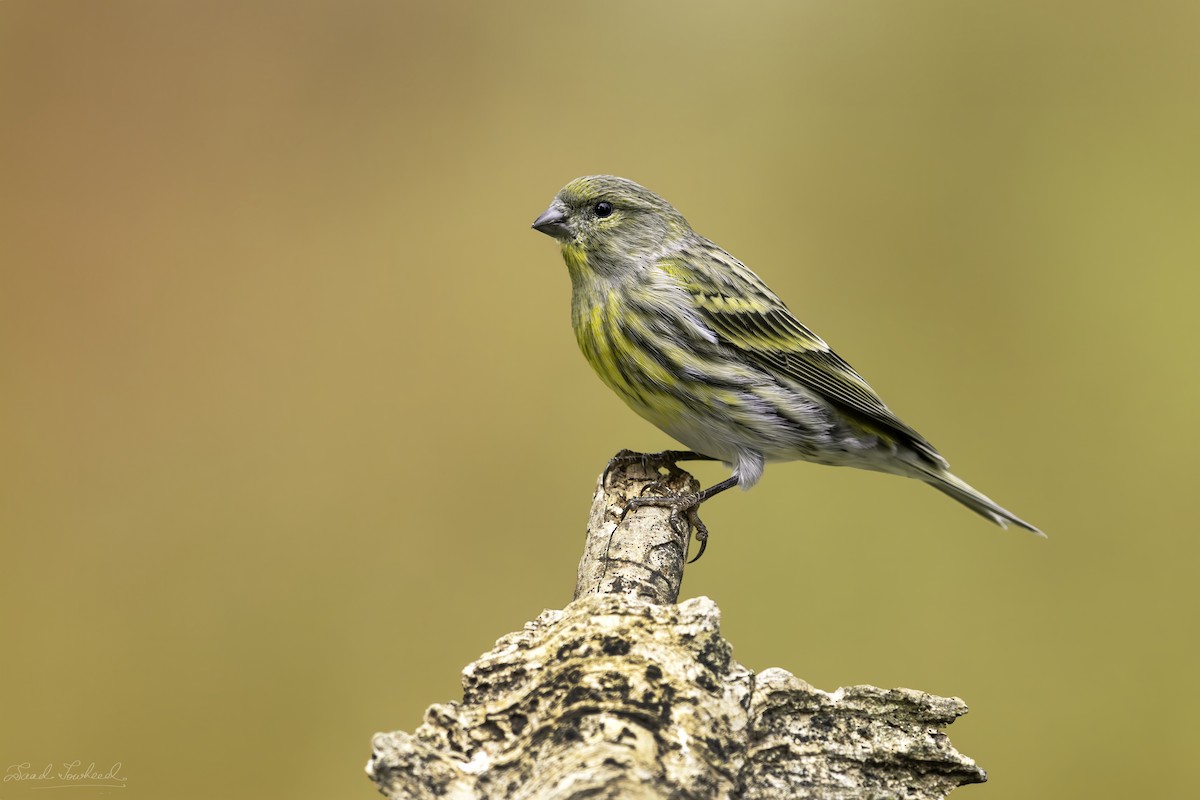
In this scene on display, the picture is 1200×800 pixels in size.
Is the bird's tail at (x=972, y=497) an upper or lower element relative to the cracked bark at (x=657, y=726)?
upper

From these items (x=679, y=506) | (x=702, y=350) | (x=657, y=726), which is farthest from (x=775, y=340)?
(x=657, y=726)

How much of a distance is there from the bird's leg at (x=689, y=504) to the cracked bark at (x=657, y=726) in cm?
68

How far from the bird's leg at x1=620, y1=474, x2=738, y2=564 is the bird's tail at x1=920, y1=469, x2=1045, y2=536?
0.84m

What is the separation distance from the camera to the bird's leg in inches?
97.9

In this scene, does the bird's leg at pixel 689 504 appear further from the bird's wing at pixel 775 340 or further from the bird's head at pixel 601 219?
the bird's head at pixel 601 219

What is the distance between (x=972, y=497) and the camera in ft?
10.7

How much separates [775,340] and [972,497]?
85 cm

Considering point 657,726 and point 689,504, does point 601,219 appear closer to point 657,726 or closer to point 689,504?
point 689,504

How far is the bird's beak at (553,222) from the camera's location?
9.61ft

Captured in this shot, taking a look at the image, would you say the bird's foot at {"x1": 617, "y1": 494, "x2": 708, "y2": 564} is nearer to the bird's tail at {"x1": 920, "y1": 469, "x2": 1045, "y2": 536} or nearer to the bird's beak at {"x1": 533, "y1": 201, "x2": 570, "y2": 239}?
the bird's beak at {"x1": 533, "y1": 201, "x2": 570, "y2": 239}

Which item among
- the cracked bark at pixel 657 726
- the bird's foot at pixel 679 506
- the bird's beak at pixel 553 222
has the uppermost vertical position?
the bird's beak at pixel 553 222

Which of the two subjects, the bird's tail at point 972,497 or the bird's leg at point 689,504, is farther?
the bird's tail at point 972,497

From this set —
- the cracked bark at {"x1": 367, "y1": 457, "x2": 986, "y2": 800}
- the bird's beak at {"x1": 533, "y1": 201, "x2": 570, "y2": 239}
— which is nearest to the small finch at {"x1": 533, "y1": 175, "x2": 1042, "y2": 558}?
the bird's beak at {"x1": 533, "y1": 201, "x2": 570, "y2": 239}

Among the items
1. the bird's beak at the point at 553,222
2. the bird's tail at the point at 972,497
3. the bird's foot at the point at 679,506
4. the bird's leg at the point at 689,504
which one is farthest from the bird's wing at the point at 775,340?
the bird's foot at the point at 679,506
